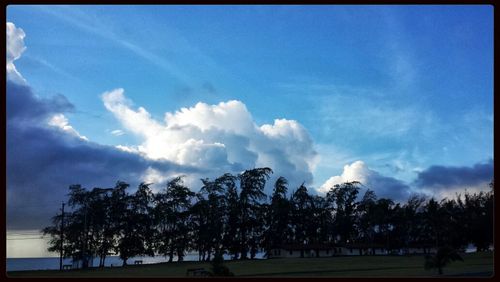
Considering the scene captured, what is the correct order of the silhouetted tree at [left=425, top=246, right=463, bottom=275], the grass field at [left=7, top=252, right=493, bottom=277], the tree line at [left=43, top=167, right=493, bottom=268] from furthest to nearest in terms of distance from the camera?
the tree line at [left=43, top=167, right=493, bottom=268]
the grass field at [left=7, top=252, right=493, bottom=277]
the silhouetted tree at [left=425, top=246, right=463, bottom=275]

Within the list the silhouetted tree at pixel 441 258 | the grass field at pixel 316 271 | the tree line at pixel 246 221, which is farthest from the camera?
the tree line at pixel 246 221

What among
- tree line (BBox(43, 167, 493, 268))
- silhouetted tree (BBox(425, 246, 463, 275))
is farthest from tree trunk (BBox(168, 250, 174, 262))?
silhouetted tree (BBox(425, 246, 463, 275))

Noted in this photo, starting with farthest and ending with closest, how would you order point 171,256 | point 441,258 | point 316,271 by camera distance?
point 171,256
point 316,271
point 441,258

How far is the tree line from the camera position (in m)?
76.7

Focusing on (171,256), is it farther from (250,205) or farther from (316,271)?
(316,271)

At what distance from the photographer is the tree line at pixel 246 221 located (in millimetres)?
76688

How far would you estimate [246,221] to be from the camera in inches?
3322

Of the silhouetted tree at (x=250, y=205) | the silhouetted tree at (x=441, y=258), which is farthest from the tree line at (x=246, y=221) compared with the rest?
the silhouetted tree at (x=441, y=258)

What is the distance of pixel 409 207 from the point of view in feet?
334

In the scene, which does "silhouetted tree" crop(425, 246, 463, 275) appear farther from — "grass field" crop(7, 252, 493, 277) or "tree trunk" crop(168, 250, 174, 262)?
"tree trunk" crop(168, 250, 174, 262)

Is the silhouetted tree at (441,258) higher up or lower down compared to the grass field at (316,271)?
higher up

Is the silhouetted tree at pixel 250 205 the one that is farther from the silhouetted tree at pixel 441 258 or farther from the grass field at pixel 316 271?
the silhouetted tree at pixel 441 258

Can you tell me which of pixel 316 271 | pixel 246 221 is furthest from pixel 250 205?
pixel 316 271

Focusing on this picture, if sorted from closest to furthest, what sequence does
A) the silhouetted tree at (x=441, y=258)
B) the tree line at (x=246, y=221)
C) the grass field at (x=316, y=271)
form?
the silhouetted tree at (x=441, y=258)
the grass field at (x=316, y=271)
the tree line at (x=246, y=221)
